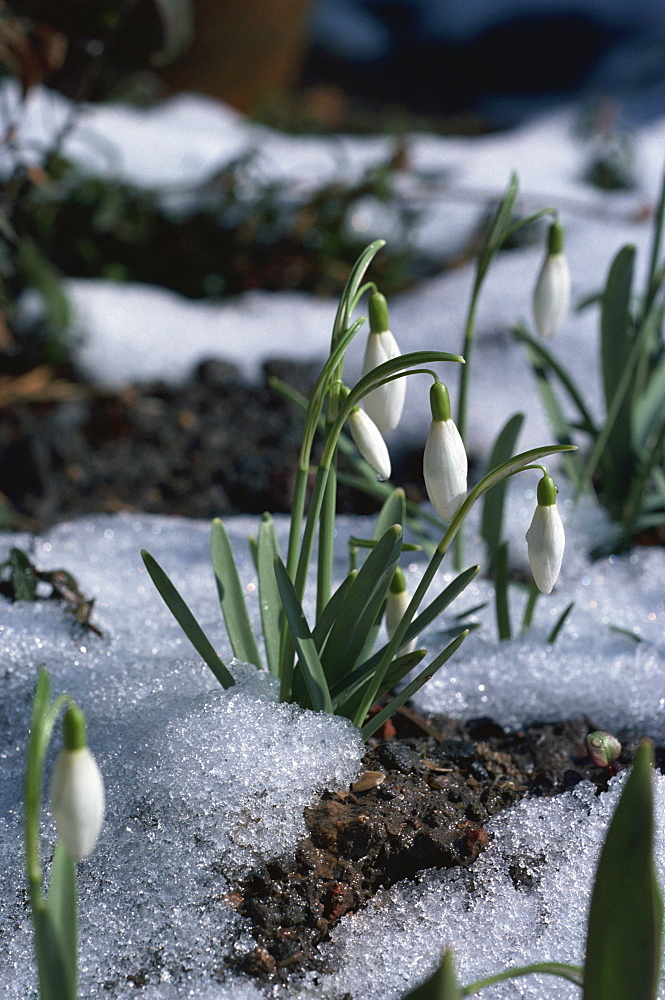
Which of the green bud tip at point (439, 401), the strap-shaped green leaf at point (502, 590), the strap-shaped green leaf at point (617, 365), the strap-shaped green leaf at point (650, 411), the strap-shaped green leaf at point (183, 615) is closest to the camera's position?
the green bud tip at point (439, 401)

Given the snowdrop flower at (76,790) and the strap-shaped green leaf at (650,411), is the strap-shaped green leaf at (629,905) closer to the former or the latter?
the snowdrop flower at (76,790)

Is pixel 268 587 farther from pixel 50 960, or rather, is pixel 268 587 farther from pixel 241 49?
pixel 241 49

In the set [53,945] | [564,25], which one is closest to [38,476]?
[53,945]

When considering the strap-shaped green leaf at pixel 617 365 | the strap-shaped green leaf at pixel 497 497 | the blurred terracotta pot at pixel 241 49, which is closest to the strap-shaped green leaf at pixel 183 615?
the strap-shaped green leaf at pixel 497 497

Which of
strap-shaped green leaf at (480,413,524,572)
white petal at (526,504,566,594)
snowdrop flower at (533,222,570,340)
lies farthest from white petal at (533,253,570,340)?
white petal at (526,504,566,594)

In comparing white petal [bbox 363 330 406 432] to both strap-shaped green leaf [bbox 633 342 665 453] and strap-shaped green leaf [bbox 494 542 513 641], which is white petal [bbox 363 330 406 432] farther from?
strap-shaped green leaf [bbox 633 342 665 453]

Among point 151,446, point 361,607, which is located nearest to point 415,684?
point 361,607

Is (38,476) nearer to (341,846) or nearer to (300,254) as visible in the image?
(300,254)
